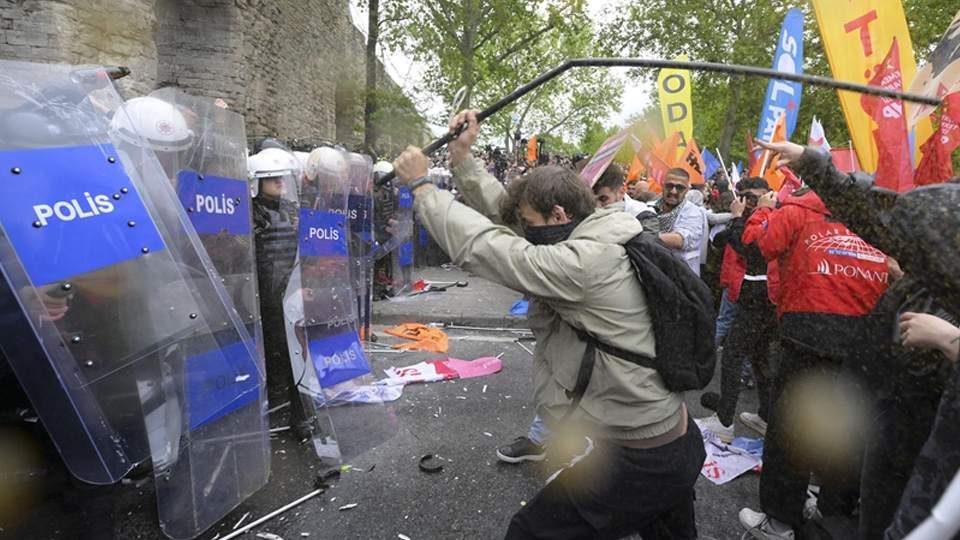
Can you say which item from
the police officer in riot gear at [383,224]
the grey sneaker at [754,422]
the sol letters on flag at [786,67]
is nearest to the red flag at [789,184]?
the sol letters on flag at [786,67]

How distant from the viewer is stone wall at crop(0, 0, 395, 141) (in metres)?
6.38

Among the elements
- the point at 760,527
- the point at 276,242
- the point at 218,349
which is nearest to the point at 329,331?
the point at 276,242

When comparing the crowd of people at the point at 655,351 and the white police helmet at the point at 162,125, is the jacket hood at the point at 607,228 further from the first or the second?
the white police helmet at the point at 162,125

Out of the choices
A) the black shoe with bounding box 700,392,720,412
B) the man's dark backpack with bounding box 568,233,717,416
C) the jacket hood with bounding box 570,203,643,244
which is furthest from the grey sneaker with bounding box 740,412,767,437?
the jacket hood with bounding box 570,203,643,244

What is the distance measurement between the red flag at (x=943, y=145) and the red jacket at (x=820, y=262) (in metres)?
0.39

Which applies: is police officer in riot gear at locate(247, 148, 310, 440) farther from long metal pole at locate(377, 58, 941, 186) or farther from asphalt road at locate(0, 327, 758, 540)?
long metal pole at locate(377, 58, 941, 186)

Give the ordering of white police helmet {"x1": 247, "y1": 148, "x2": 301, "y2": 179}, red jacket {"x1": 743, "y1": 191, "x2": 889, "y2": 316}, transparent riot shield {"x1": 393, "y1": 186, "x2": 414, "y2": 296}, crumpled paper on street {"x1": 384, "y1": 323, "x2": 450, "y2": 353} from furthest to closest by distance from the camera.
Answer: transparent riot shield {"x1": 393, "y1": 186, "x2": 414, "y2": 296}, crumpled paper on street {"x1": 384, "y1": 323, "x2": 450, "y2": 353}, white police helmet {"x1": 247, "y1": 148, "x2": 301, "y2": 179}, red jacket {"x1": 743, "y1": 191, "x2": 889, "y2": 316}

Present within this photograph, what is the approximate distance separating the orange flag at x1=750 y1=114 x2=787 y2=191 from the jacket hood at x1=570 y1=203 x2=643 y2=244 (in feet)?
7.73

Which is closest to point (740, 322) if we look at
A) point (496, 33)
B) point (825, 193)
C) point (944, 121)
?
point (944, 121)

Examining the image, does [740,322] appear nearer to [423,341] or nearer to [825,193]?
[825,193]

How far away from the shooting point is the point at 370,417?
3.50 metres

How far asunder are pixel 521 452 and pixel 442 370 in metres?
1.76

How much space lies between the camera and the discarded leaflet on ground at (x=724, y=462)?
10.5 ft

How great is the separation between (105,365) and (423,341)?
13.9 feet
